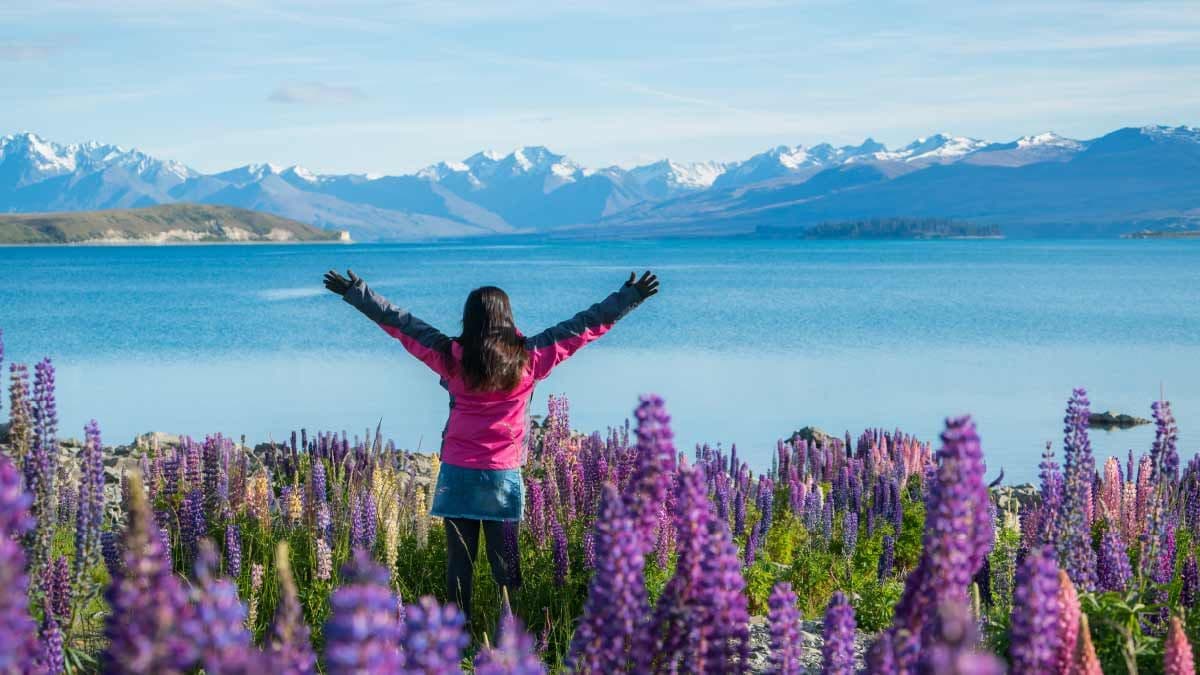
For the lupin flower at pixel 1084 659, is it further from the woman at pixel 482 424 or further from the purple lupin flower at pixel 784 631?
the woman at pixel 482 424

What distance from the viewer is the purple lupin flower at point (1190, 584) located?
7176mm

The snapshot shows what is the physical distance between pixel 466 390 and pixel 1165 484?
4.47 meters

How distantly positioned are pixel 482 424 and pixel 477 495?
19.2 inches

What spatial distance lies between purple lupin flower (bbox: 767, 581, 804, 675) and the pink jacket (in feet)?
16.2

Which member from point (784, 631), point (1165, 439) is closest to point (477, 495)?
point (1165, 439)

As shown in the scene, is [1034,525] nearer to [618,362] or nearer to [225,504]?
[225,504]

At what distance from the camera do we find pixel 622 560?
3.64 metres

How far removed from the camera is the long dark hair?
834cm

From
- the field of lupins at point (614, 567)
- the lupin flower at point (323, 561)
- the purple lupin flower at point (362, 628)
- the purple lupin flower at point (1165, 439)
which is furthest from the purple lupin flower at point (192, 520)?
the purple lupin flower at point (362, 628)

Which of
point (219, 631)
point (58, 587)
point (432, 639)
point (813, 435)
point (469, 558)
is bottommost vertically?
point (813, 435)

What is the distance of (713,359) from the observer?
44.1 m

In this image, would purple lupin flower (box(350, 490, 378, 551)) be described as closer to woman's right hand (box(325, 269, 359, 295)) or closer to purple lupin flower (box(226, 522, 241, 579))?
purple lupin flower (box(226, 522, 241, 579))

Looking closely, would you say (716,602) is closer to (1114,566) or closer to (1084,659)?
(1084,659)

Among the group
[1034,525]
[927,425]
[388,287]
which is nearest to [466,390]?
[1034,525]
